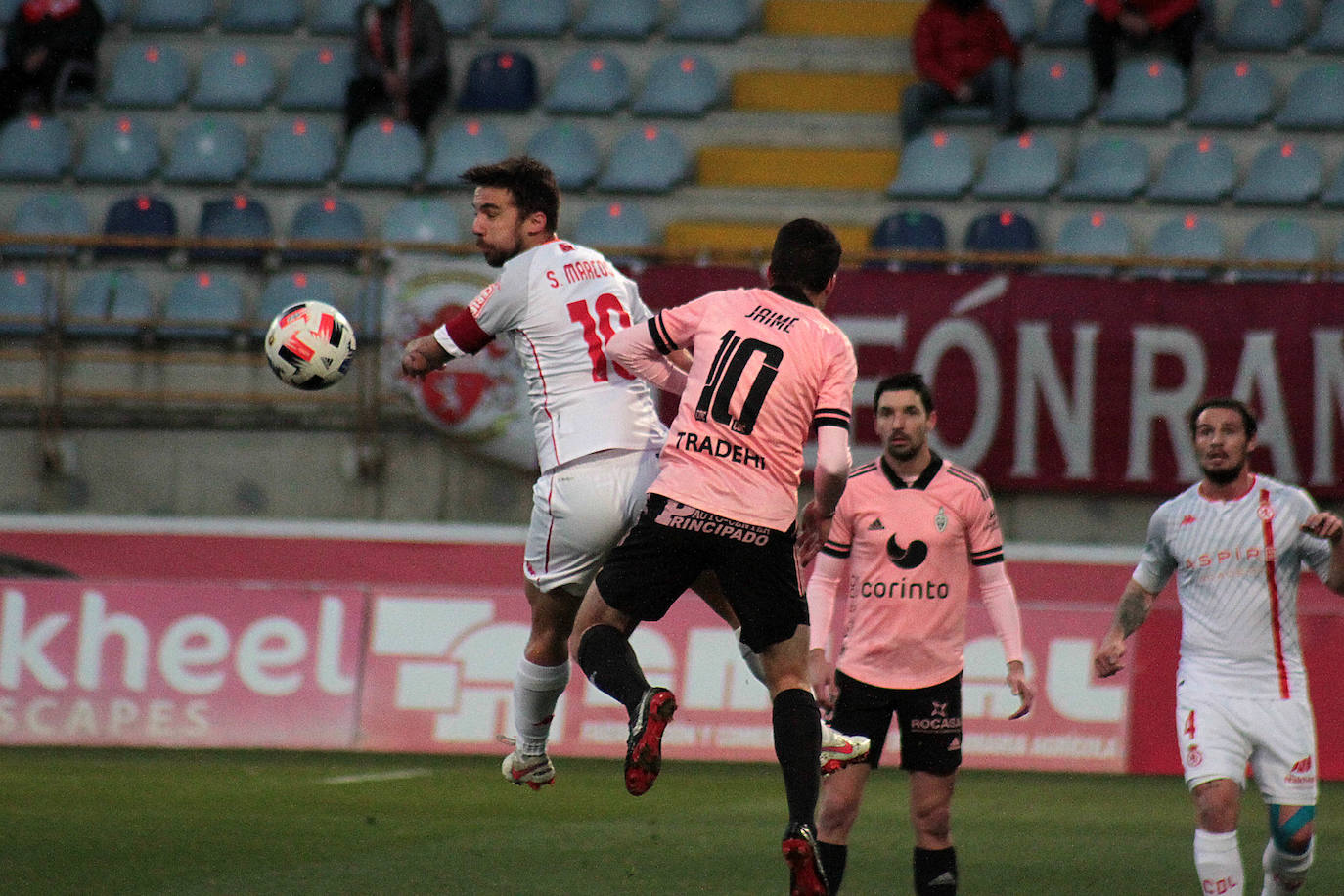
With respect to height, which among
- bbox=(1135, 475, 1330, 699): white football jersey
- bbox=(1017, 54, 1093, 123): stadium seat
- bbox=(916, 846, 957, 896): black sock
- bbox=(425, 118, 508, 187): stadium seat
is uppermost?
bbox=(1017, 54, 1093, 123): stadium seat

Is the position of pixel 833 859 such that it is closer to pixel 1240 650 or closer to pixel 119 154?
pixel 1240 650

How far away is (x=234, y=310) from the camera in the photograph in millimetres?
13234

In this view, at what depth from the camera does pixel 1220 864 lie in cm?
542

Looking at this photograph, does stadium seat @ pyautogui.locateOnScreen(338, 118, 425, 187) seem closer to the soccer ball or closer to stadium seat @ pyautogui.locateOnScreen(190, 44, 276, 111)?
stadium seat @ pyautogui.locateOnScreen(190, 44, 276, 111)

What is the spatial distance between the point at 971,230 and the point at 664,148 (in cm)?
291

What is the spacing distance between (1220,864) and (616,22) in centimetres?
→ 1162

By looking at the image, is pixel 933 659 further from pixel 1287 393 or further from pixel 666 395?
pixel 1287 393

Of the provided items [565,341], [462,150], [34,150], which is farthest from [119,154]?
[565,341]

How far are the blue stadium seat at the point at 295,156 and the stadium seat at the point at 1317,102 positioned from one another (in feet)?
26.9

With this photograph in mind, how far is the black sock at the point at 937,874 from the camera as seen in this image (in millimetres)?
5754

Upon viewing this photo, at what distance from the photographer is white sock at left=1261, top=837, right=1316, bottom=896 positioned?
18.2 ft

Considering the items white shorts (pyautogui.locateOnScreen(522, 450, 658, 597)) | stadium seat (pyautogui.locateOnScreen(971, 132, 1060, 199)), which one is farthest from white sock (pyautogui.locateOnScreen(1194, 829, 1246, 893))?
stadium seat (pyautogui.locateOnScreen(971, 132, 1060, 199))

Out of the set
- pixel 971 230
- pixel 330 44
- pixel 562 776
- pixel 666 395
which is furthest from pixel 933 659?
pixel 330 44

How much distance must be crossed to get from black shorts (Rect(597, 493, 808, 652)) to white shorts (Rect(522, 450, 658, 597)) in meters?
0.41
